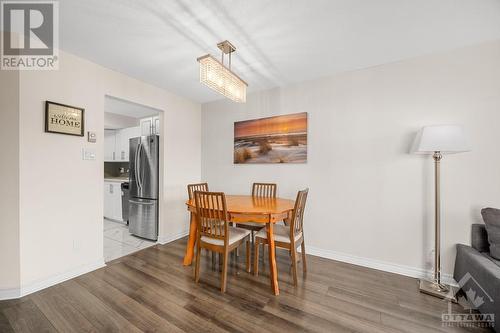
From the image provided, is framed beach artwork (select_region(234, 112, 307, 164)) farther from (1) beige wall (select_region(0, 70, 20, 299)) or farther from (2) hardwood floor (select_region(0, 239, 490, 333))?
(1) beige wall (select_region(0, 70, 20, 299))

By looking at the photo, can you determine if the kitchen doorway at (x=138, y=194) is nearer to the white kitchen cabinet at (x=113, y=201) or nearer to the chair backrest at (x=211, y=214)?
the white kitchen cabinet at (x=113, y=201)

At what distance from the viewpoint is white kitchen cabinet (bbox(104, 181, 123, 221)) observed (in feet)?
14.5

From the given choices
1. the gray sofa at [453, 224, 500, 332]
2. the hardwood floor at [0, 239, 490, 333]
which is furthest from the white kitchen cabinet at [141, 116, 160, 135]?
the gray sofa at [453, 224, 500, 332]

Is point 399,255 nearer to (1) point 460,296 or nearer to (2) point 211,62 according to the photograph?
(1) point 460,296

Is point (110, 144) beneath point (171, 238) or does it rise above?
above

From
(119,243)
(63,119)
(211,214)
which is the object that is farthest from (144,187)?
(211,214)

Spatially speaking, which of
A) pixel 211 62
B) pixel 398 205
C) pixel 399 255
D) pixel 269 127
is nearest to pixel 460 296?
pixel 399 255

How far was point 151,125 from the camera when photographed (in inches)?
145

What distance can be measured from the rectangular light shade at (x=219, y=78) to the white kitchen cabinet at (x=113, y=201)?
3703mm

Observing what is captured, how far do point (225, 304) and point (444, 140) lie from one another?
240 centimetres

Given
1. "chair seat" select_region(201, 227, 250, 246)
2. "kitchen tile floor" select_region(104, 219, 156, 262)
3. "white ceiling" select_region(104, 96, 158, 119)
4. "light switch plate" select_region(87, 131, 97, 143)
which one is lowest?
"kitchen tile floor" select_region(104, 219, 156, 262)

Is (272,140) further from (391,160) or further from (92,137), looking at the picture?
(92,137)

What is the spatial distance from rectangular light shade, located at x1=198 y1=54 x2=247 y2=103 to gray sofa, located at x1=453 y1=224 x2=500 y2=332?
8.16ft

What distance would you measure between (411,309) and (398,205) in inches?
41.2
